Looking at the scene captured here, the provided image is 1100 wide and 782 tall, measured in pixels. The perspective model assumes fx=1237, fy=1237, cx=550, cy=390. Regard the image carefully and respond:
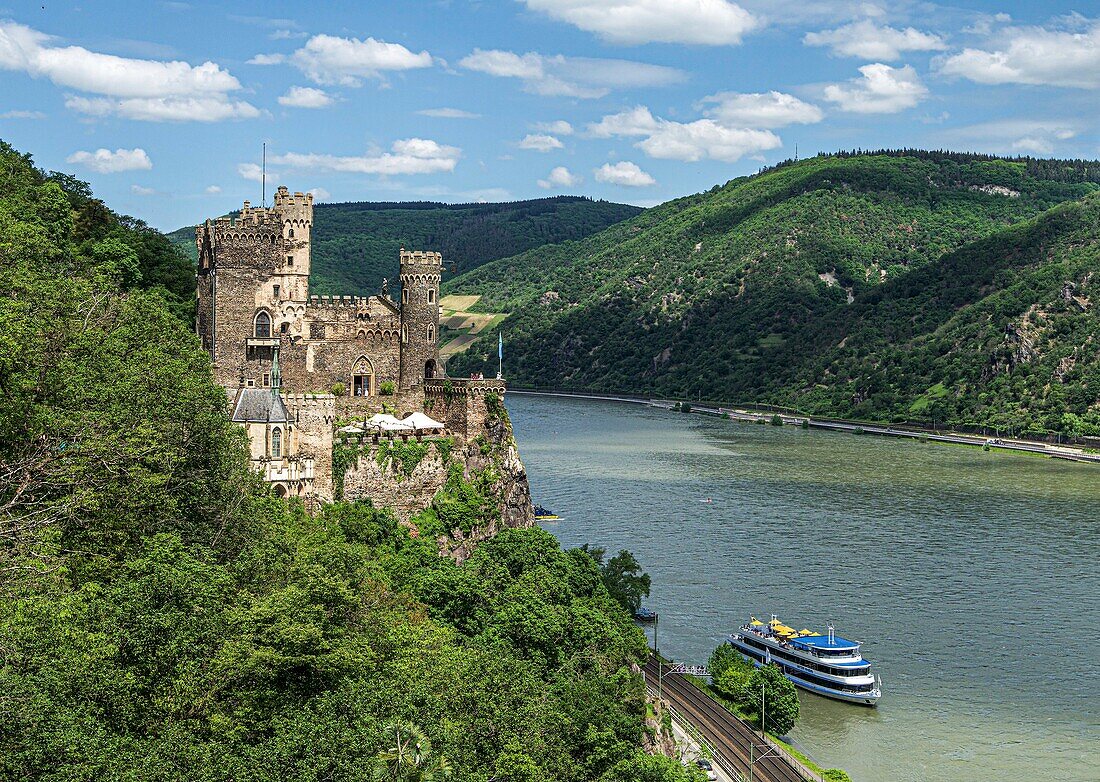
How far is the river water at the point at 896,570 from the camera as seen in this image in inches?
1905

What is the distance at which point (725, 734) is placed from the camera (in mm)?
47125

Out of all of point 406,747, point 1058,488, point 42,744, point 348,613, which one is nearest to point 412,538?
point 348,613

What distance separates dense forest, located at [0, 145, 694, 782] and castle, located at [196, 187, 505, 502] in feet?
15.3

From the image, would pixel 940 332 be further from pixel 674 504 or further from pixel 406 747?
pixel 406 747

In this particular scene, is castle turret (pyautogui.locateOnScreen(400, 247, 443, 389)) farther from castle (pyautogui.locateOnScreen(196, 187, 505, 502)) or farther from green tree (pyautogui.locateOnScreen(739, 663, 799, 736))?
green tree (pyautogui.locateOnScreen(739, 663, 799, 736))

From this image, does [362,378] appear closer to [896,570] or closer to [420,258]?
[420,258]

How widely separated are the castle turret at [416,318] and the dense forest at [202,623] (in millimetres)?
11400

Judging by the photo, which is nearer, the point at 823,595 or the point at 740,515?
the point at 823,595

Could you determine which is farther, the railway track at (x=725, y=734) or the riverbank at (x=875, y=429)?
the riverbank at (x=875, y=429)

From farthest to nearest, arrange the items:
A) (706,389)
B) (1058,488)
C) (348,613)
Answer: (706,389), (1058,488), (348,613)

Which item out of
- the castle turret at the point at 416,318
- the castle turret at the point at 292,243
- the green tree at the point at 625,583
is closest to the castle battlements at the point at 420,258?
the castle turret at the point at 416,318

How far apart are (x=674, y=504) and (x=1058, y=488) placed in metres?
36.0

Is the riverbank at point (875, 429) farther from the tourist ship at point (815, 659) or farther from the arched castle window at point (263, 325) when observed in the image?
the arched castle window at point (263, 325)

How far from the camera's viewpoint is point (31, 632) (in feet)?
78.2
